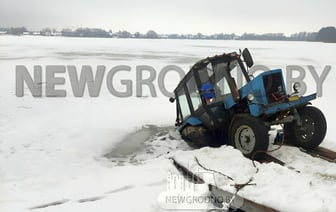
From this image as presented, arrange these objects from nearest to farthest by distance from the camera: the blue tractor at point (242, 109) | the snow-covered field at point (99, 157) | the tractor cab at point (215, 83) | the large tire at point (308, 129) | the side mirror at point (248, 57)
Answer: the snow-covered field at point (99, 157), the blue tractor at point (242, 109), the large tire at point (308, 129), the side mirror at point (248, 57), the tractor cab at point (215, 83)

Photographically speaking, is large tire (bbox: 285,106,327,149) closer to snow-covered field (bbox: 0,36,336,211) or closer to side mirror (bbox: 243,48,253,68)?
snow-covered field (bbox: 0,36,336,211)

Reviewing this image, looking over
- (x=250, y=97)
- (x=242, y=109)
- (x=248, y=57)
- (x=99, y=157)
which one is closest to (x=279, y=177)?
(x=250, y=97)

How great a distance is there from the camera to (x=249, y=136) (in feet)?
21.5

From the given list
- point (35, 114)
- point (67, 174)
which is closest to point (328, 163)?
point (67, 174)

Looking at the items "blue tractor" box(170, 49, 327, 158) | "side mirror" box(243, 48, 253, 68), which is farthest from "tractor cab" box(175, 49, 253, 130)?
"side mirror" box(243, 48, 253, 68)

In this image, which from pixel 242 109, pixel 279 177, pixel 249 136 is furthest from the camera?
pixel 242 109

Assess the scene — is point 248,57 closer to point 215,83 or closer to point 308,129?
point 215,83

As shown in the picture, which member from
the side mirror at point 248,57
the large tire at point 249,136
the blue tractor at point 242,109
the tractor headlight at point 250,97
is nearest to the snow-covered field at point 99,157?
the large tire at point 249,136

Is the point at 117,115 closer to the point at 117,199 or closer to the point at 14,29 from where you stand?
the point at 117,199

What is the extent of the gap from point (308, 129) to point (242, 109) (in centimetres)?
124

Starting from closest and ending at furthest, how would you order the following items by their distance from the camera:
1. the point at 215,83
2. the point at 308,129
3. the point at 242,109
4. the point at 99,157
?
the point at 308,129, the point at 242,109, the point at 215,83, the point at 99,157

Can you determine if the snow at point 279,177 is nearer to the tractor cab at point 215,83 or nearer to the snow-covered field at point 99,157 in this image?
the snow-covered field at point 99,157

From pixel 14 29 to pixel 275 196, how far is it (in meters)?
143

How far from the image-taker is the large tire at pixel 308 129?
679 centimetres
